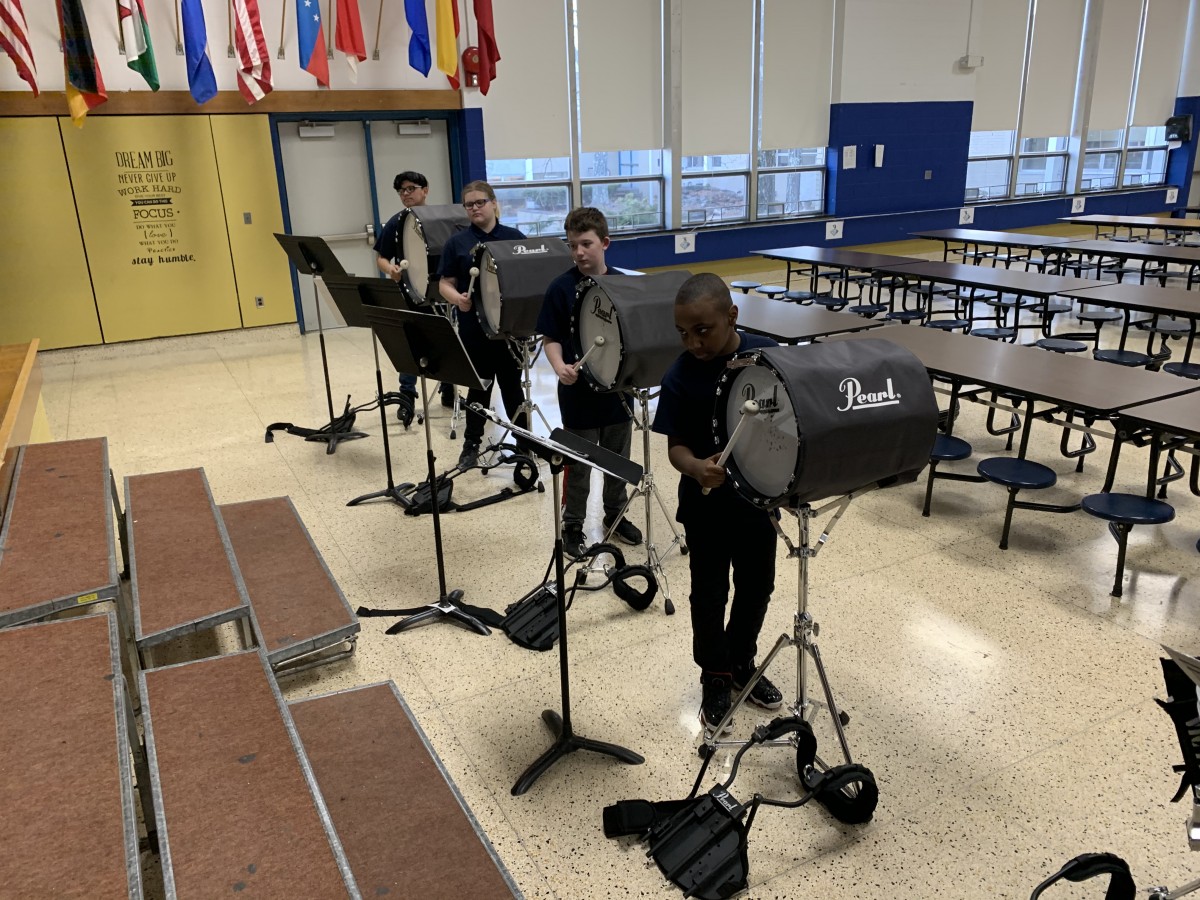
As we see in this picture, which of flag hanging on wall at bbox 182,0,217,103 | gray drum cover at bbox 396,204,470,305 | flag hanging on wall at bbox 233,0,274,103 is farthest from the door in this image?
gray drum cover at bbox 396,204,470,305

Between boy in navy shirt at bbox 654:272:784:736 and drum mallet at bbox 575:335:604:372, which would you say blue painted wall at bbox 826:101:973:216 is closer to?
drum mallet at bbox 575:335:604:372

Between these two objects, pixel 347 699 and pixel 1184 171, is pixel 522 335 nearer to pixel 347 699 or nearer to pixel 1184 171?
pixel 347 699

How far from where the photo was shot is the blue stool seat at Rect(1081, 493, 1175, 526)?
3713 mm

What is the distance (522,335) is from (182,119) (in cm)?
604

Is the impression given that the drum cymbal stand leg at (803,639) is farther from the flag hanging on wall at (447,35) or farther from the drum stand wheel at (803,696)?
the flag hanging on wall at (447,35)

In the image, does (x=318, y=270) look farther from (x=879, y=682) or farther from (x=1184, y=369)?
(x=1184, y=369)

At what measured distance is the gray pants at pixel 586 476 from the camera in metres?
4.07

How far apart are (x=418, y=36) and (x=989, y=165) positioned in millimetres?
9680

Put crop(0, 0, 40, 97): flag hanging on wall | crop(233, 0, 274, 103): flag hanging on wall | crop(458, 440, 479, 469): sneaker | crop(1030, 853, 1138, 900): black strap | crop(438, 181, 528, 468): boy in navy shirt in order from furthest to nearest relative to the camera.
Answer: crop(233, 0, 274, 103): flag hanging on wall, crop(0, 0, 40, 97): flag hanging on wall, crop(458, 440, 479, 469): sneaker, crop(438, 181, 528, 468): boy in navy shirt, crop(1030, 853, 1138, 900): black strap

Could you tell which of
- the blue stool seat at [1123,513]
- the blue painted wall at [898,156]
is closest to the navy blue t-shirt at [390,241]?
the blue stool seat at [1123,513]

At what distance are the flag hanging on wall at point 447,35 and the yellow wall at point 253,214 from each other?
198cm

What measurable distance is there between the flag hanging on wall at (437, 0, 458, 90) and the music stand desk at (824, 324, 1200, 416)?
6.35m

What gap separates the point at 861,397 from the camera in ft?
7.12

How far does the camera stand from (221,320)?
9078 millimetres
